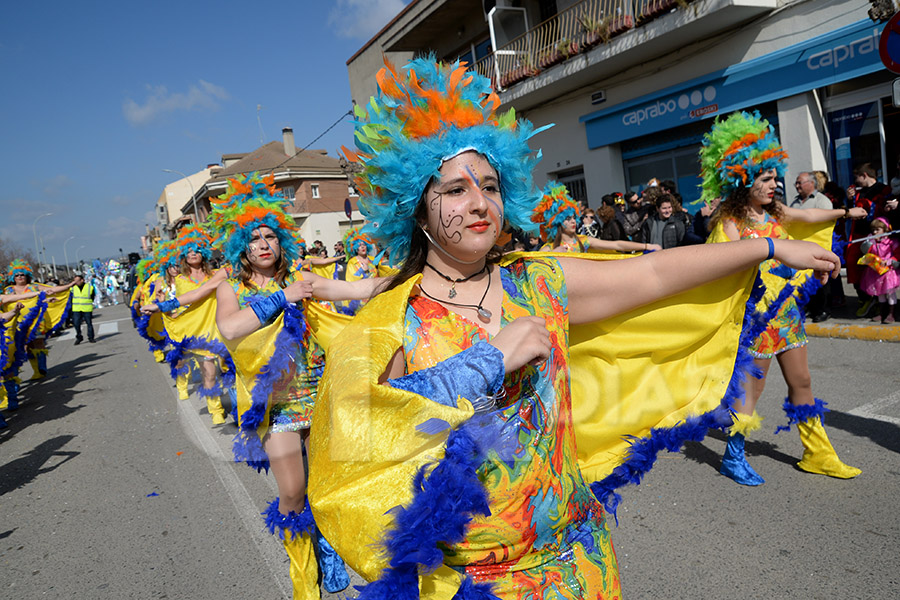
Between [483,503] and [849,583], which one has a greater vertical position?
[483,503]

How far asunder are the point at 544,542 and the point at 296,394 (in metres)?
2.30

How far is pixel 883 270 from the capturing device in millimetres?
7367

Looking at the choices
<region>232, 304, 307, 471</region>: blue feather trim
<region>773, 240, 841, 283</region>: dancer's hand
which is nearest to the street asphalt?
<region>232, 304, 307, 471</region>: blue feather trim

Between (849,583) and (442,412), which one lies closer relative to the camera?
(442,412)

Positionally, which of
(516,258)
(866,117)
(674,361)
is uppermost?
(866,117)

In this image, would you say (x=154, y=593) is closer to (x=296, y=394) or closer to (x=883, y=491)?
(x=296, y=394)

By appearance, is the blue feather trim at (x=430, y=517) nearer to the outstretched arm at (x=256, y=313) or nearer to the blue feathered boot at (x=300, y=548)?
Answer: the blue feathered boot at (x=300, y=548)

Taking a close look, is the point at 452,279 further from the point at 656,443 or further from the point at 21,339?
the point at 21,339

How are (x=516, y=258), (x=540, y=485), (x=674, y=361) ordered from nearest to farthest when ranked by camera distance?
(x=540, y=485) < (x=516, y=258) < (x=674, y=361)

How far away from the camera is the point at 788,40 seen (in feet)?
34.3

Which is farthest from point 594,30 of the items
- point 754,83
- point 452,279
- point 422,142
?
point 452,279

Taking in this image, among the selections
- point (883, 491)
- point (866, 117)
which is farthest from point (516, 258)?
point (866, 117)

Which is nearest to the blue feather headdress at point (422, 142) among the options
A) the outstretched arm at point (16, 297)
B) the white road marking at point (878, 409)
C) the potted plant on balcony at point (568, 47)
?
the white road marking at point (878, 409)

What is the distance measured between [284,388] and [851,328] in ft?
23.6
